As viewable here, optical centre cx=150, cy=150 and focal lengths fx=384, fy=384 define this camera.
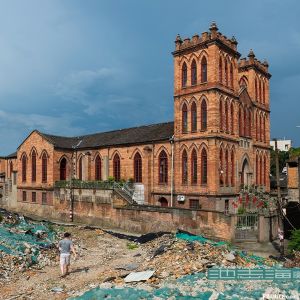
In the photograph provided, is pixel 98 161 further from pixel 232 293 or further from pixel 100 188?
pixel 232 293

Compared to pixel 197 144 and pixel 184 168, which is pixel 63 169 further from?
pixel 197 144

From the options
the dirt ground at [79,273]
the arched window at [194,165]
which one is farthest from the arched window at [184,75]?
the dirt ground at [79,273]

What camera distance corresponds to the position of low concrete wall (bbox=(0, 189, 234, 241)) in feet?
89.6

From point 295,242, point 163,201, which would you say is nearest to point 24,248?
point 295,242

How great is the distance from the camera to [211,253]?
60.0ft

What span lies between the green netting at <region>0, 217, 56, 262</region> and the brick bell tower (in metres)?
13.4

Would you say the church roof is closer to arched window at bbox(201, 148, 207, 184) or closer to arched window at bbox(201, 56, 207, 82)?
arched window at bbox(201, 148, 207, 184)

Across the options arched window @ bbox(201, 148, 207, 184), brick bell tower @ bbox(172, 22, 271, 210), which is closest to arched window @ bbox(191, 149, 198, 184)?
brick bell tower @ bbox(172, 22, 271, 210)

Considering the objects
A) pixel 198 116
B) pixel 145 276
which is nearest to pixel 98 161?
pixel 198 116

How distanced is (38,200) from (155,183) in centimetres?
1642

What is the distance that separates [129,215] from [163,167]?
20.1 feet

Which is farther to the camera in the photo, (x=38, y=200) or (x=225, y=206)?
(x=38, y=200)

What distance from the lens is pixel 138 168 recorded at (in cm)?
3903

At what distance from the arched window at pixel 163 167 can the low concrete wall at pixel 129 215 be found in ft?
14.9
